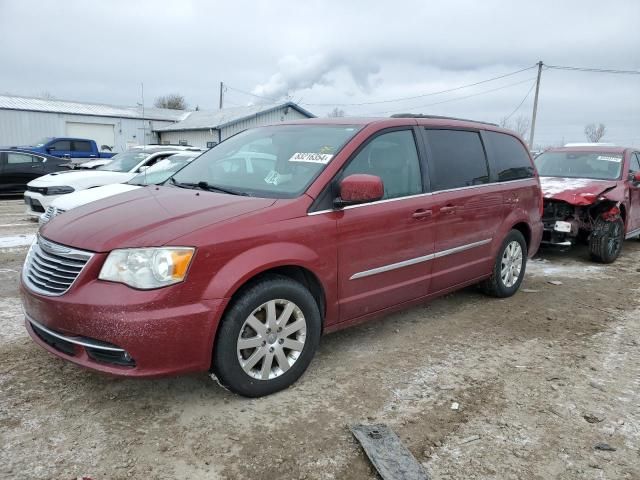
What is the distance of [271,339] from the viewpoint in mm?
3082

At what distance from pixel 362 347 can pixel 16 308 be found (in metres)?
3.16

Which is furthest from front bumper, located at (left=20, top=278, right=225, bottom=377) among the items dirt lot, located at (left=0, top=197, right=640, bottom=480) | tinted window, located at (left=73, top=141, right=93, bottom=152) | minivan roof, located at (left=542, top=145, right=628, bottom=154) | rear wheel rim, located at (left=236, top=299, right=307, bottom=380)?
tinted window, located at (left=73, top=141, right=93, bottom=152)

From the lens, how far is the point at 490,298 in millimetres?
5402

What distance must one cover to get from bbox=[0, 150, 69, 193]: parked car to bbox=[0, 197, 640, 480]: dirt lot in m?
11.1

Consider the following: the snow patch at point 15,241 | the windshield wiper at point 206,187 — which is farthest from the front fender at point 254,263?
the snow patch at point 15,241

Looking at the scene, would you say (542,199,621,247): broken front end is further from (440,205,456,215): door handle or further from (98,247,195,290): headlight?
(98,247,195,290): headlight

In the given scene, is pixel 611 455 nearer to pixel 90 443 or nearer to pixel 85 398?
pixel 90 443

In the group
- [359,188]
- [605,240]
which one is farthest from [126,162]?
[605,240]

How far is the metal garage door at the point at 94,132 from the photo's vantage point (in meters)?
31.4

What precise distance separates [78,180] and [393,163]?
6.84m

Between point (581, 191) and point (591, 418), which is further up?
point (581, 191)

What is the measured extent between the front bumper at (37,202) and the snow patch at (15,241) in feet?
3.00

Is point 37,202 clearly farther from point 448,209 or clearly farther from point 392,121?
point 448,209

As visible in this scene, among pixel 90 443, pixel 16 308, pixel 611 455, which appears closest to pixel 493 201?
pixel 611 455
